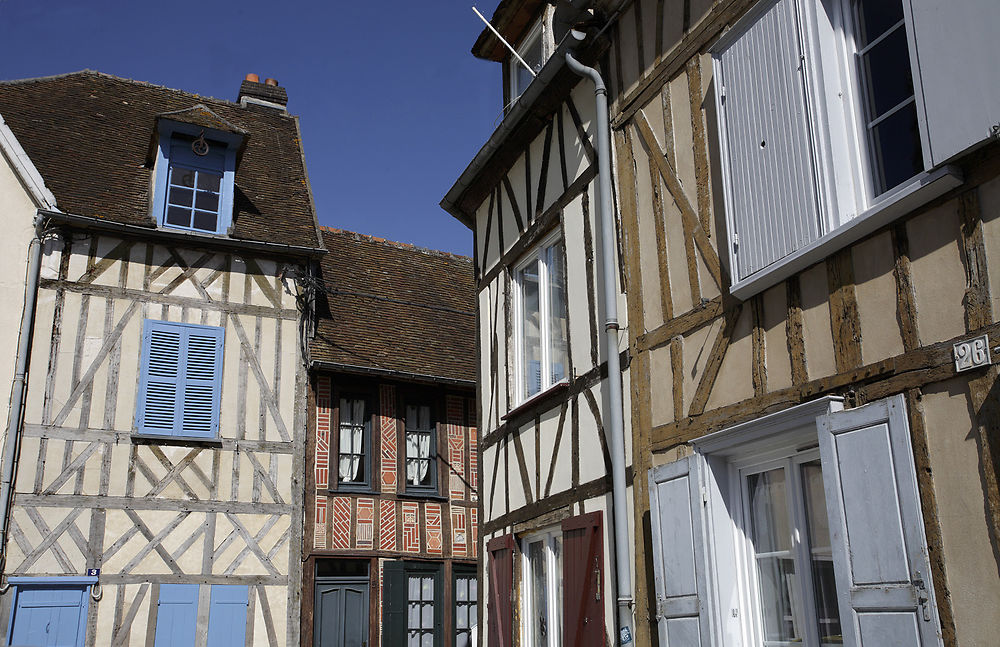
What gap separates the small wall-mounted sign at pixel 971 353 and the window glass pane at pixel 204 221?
10.2 meters

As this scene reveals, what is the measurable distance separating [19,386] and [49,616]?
98.3 inches

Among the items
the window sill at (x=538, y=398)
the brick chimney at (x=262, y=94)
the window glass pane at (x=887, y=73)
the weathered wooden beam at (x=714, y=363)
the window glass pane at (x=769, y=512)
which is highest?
the brick chimney at (x=262, y=94)

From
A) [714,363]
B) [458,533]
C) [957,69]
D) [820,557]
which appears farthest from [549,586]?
[458,533]

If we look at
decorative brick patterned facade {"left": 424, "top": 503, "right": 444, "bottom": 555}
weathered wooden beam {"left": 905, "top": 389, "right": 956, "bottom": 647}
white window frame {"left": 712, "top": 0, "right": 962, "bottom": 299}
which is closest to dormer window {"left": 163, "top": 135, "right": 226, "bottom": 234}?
decorative brick patterned facade {"left": 424, "top": 503, "right": 444, "bottom": 555}

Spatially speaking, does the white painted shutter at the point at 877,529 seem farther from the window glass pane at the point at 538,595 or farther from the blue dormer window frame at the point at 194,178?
the blue dormer window frame at the point at 194,178

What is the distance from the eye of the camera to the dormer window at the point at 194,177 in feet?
39.8

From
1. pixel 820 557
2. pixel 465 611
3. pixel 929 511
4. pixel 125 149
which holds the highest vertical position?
pixel 125 149

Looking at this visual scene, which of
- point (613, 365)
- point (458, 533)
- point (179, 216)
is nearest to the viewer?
point (613, 365)

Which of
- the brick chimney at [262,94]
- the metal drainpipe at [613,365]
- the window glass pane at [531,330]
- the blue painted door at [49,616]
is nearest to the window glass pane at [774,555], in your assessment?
the metal drainpipe at [613,365]

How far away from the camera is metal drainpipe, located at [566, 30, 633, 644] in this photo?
5.79 meters

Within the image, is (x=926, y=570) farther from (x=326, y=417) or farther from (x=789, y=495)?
(x=326, y=417)

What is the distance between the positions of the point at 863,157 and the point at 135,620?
9.25m

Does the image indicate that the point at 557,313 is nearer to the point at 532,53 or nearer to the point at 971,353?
the point at 532,53

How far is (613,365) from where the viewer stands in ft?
20.1
